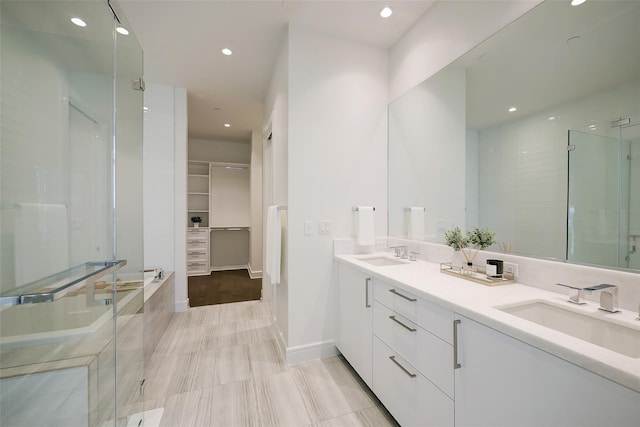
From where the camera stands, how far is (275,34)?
2.24 m

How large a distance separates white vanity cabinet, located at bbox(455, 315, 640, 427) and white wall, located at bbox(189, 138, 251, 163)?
5.59 metres

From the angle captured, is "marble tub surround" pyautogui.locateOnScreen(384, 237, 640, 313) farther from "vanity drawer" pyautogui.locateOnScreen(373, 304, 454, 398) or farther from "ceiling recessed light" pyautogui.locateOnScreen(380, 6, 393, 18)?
"ceiling recessed light" pyautogui.locateOnScreen(380, 6, 393, 18)

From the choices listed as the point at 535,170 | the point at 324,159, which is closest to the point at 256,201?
the point at 324,159

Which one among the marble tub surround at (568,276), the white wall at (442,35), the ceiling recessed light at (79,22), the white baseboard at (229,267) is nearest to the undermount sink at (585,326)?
the marble tub surround at (568,276)

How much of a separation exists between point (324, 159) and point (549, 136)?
57.2 inches

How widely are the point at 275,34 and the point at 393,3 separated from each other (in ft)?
3.28

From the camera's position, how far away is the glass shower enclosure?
109cm

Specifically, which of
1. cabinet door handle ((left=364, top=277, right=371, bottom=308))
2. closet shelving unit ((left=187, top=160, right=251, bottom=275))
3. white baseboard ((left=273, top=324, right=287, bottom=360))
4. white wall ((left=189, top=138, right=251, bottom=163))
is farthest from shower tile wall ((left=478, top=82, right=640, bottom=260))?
white wall ((left=189, top=138, right=251, bottom=163))

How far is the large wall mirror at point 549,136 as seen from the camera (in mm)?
1037

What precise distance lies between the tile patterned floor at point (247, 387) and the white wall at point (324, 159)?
0.81 feet

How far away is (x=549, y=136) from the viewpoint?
50.4 inches

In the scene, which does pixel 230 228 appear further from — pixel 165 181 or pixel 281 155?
pixel 281 155

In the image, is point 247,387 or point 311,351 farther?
point 311,351

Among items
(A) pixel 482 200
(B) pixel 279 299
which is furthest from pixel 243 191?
(A) pixel 482 200
